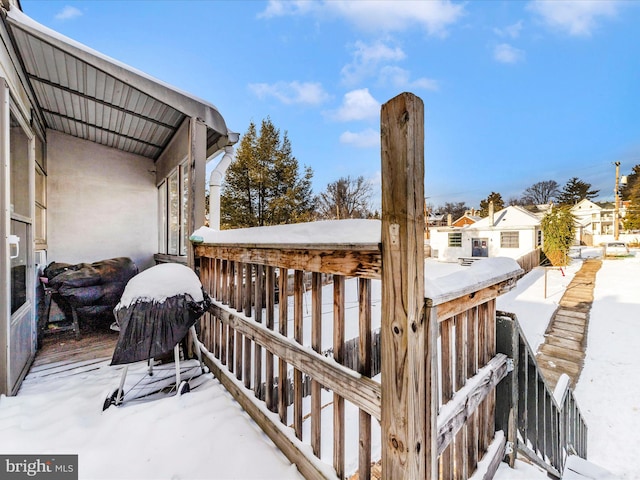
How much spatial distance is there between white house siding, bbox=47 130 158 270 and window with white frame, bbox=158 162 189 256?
0.22 metres

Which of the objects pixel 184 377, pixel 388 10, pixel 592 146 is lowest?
pixel 184 377

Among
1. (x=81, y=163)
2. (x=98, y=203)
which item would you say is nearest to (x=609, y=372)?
(x=98, y=203)

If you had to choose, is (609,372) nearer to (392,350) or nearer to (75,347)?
(392,350)

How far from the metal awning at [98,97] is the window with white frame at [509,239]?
17.8m

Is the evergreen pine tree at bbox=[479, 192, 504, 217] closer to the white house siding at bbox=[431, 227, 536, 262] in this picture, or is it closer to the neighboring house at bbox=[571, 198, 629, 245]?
the neighboring house at bbox=[571, 198, 629, 245]

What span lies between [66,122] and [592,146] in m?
65.4

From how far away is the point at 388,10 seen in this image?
776cm

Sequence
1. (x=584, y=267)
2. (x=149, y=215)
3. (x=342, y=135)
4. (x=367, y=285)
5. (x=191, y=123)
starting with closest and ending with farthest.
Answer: (x=367, y=285) → (x=191, y=123) → (x=149, y=215) → (x=584, y=267) → (x=342, y=135)

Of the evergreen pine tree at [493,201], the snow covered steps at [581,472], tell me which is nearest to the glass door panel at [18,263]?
the snow covered steps at [581,472]

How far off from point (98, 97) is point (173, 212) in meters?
2.00

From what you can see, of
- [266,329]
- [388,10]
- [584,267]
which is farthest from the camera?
[584,267]

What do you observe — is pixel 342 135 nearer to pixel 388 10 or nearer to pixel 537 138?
pixel 388 10

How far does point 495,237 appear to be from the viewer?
1692 centimetres

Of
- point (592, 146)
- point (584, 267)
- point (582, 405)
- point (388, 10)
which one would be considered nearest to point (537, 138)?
point (592, 146)
